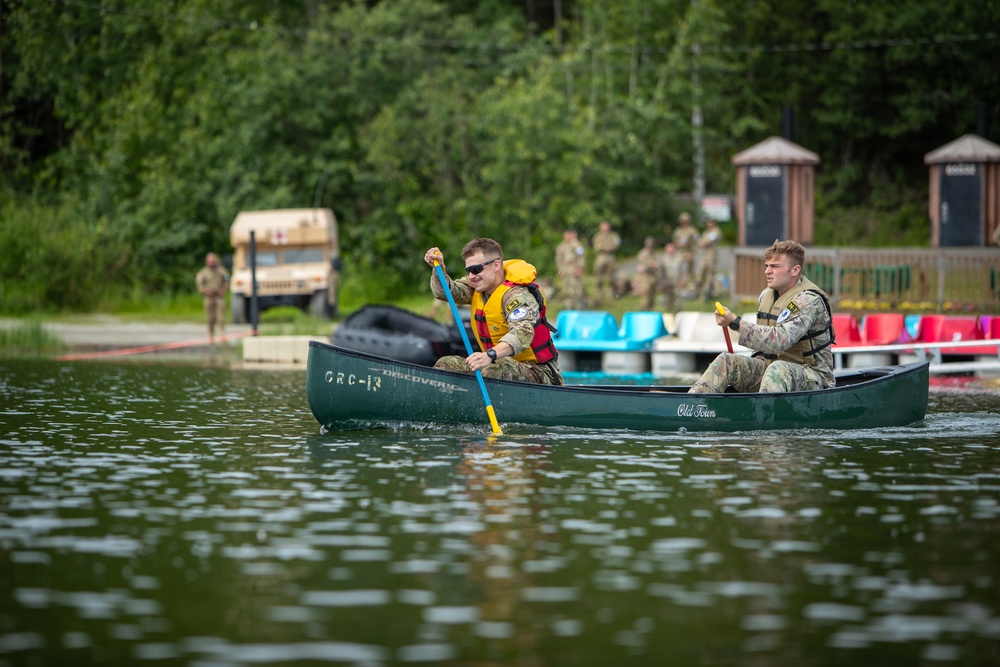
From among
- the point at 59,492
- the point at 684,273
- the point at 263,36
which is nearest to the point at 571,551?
the point at 59,492

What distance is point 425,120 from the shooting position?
135ft

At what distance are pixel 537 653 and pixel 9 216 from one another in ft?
98.9

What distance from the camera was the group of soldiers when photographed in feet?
92.9

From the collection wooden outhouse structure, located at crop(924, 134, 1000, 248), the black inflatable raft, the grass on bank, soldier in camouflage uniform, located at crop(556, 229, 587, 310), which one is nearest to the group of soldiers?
soldier in camouflage uniform, located at crop(556, 229, 587, 310)

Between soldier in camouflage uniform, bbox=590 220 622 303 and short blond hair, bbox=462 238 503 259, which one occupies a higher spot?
soldier in camouflage uniform, bbox=590 220 622 303

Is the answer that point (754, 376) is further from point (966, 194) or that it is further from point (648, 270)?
point (966, 194)

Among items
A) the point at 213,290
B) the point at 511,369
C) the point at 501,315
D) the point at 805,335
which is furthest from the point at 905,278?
the point at 501,315

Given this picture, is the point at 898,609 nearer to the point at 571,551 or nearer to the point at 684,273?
the point at 571,551

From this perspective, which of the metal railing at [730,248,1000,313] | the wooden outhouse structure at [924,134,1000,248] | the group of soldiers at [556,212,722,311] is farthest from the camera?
the wooden outhouse structure at [924,134,1000,248]

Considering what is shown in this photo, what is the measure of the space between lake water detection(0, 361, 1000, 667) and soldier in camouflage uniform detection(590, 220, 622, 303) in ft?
58.4

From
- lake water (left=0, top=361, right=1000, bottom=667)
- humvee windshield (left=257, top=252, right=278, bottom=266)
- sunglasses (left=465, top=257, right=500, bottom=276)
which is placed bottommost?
lake water (left=0, top=361, right=1000, bottom=667)

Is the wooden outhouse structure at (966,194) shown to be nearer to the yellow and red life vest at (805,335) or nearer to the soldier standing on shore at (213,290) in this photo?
the soldier standing on shore at (213,290)

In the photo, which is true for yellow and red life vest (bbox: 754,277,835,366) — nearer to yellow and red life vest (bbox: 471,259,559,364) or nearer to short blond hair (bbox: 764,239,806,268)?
short blond hair (bbox: 764,239,806,268)

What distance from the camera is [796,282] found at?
41.3 feet
